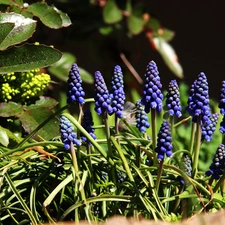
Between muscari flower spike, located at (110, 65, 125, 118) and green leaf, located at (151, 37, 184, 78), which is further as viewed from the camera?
green leaf, located at (151, 37, 184, 78)

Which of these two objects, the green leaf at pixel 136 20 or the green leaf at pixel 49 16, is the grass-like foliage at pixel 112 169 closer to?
the green leaf at pixel 49 16

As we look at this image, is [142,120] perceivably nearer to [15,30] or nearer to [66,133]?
[66,133]

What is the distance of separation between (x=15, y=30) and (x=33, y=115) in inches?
17.5

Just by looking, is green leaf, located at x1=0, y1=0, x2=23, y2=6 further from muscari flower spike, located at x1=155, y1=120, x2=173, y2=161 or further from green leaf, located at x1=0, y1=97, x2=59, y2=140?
muscari flower spike, located at x1=155, y1=120, x2=173, y2=161

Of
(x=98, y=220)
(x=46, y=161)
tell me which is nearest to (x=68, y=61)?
(x=46, y=161)

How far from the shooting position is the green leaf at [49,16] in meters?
3.05

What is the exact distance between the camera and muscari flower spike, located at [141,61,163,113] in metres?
2.28

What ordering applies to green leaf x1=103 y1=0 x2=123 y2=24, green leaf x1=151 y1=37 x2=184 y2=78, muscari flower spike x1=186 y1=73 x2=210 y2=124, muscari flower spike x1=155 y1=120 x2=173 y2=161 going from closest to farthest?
muscari flower spike x1=155 y1=120 x2=173 y2=161 → muscari flower spike x1=186 y1=73 x2=210 y2=124 → green leaf x1=103 y1=0 x2=123 y2=24 → green leaf x1=151 y1=37 x2=184 y2=78

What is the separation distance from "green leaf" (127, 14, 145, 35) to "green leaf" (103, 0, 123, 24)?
0.32ft

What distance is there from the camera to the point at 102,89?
2.28 metres

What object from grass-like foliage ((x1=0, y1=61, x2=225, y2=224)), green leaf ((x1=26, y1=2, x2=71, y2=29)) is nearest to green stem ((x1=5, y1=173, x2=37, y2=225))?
grass-like foliage ((x1=0, y1=61, x2=225, y2=224))

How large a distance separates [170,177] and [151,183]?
16 cm

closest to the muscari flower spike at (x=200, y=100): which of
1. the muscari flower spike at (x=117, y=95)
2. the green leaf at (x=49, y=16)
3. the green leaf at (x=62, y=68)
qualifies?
the muscari flower spike at (x=117, y=95)

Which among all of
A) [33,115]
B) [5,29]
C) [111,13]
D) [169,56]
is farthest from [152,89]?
[169,56]
